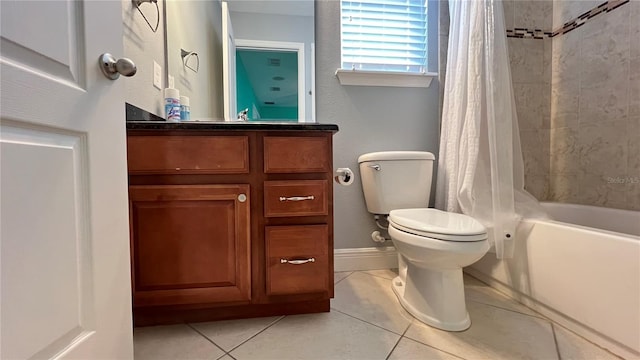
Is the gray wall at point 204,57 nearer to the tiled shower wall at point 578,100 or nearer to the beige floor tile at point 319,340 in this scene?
the beige floor tile at point 319,340

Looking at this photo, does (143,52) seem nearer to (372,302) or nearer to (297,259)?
(297,259)

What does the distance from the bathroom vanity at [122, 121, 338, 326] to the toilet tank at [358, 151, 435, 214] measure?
524mm

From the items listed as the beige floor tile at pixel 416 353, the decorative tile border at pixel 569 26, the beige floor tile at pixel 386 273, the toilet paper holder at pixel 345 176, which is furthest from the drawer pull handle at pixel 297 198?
the decorative tile border at pixel 569 26

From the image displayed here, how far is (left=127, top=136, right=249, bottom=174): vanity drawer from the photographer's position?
106 centimetres

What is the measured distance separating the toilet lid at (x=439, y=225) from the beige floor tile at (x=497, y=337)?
386 millimetres

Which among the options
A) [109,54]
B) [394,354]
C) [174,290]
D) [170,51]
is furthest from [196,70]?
[394,354]

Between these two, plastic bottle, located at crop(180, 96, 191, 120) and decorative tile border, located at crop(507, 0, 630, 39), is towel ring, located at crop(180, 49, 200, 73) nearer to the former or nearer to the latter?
plastic bottle, located at crop(180, 96, 191, 120)

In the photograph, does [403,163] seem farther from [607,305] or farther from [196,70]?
[196,70]

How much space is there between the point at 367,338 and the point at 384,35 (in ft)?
5.66

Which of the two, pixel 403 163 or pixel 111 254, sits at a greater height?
pixel 403 163

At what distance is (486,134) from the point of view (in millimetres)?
1444

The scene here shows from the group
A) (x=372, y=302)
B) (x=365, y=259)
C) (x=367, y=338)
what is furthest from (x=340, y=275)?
(x=367, y=338)

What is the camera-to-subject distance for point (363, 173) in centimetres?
173

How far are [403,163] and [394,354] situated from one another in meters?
0.96
